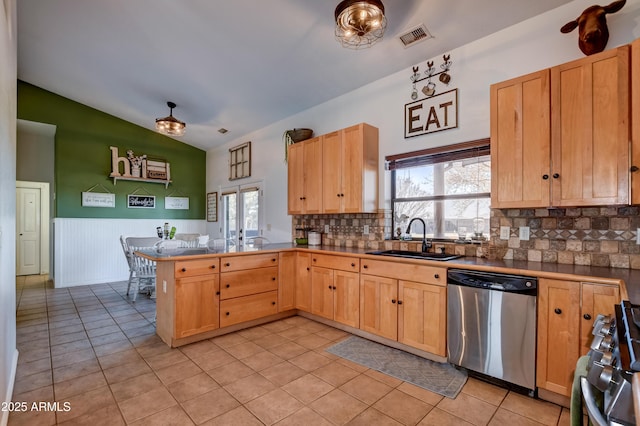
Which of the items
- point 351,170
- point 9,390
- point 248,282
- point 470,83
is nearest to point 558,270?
point 470,83

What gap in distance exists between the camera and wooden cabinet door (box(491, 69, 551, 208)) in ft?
7.28

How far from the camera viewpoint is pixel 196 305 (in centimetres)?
301

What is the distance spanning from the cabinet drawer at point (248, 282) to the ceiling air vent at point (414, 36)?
2.75 m

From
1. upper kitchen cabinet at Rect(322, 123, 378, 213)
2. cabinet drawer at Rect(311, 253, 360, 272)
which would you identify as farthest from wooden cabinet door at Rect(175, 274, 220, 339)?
upper kitchen cabinet at Rect(322, 123, 378, 213)

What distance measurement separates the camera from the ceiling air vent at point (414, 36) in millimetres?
2768

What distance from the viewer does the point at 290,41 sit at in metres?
3.11

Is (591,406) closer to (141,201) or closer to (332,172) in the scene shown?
(332,172)

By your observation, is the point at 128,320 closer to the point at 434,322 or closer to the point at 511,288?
the point at 434,322

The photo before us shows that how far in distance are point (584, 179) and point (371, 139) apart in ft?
6.57

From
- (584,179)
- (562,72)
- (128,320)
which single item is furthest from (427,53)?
(128,320)

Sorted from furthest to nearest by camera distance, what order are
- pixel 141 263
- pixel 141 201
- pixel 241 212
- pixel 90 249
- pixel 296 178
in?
pixel 141 201
pixel 241 212
pixel 90 249
pixel 141 263
pixel 296 178

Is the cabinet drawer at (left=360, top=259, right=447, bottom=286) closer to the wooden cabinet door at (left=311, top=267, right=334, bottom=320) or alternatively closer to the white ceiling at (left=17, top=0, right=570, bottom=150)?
the wooden cabinet door at (left=311, top=267, right=334, bottom=320)

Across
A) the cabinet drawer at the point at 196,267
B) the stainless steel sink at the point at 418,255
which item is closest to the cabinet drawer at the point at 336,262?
the stainless steel sink at the point at 418,255

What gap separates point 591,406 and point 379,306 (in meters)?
2.20
